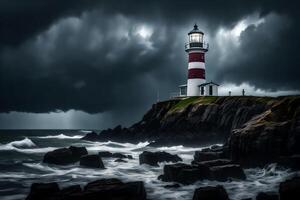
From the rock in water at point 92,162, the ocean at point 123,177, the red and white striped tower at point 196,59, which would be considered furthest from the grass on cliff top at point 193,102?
the rock in water at point 92,162

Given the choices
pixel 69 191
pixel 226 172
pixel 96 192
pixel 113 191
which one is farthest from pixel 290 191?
pixel 69 191

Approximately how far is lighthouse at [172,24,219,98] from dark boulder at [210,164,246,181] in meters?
33.7

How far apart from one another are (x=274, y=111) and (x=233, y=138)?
14.2 ft

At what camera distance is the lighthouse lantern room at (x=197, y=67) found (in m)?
51.3

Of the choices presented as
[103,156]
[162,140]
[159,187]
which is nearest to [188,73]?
[162,140]

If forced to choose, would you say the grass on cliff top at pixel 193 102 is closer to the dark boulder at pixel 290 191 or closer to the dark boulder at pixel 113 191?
the dark boulder at pixel 290 191

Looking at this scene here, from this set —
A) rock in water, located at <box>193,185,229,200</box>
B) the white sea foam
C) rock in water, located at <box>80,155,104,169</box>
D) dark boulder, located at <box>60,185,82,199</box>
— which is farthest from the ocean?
dark boulder, located at <box>60,185,82,199</box>

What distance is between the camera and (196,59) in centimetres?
5122

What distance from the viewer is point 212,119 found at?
3988cm

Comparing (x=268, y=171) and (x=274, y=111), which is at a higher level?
(x=274, y=111)

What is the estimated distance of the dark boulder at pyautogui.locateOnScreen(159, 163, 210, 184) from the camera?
688 inches

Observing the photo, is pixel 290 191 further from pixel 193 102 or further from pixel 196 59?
pixel 196 59

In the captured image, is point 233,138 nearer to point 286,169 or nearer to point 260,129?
point 260,129

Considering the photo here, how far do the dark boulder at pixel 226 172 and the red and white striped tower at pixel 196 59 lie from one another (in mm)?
33746
